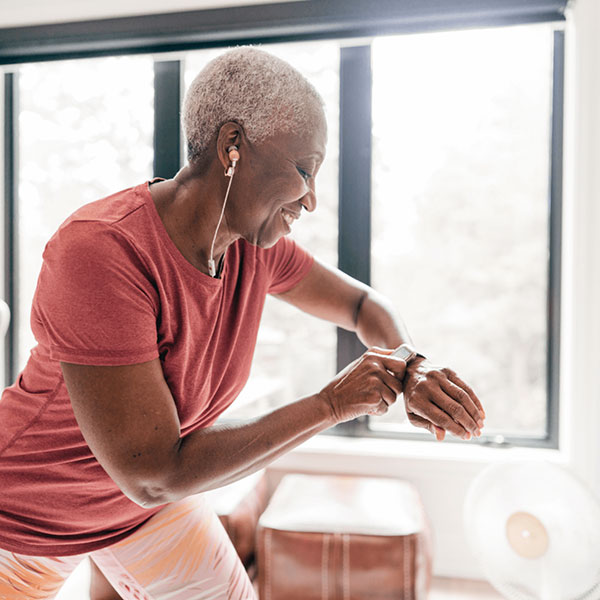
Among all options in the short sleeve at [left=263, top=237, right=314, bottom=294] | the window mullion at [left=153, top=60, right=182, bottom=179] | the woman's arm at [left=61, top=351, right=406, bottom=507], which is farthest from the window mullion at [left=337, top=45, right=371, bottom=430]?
the woman's arm at [left=61, top=351, right=406, bottom=507]

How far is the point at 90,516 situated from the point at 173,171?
5.31ft

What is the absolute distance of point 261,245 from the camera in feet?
3.15

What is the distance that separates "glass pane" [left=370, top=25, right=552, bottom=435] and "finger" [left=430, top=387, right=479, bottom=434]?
1324mm

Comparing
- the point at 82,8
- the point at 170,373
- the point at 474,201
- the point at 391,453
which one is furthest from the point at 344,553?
the point at 82,8

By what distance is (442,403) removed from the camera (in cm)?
85

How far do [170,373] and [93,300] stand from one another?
207 mm

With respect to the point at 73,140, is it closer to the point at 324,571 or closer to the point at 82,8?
the point at 82,8

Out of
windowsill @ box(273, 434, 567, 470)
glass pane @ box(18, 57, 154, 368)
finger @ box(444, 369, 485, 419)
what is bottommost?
windowsill @ box(273, 434, 567, 470)

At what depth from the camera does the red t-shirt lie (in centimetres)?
75

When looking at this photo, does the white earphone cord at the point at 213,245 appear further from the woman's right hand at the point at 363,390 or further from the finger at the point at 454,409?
the finger at the point at 454,409

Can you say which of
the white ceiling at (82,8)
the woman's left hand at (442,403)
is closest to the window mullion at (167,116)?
the white ceiling at (82,8)

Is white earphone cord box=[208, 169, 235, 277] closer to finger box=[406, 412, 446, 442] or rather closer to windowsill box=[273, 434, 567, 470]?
finger box=[406, 412, 446, 442]

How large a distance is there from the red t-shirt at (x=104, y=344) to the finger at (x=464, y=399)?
1.29 ft

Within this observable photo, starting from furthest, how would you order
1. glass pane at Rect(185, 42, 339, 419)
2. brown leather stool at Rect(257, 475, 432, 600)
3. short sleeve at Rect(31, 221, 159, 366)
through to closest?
glass pane at Rect(185, 42, 339, 419), brown leather stool at Rect(257, 475, 432, 600), short sleeve at Rect(31, 221, 159, 366)
